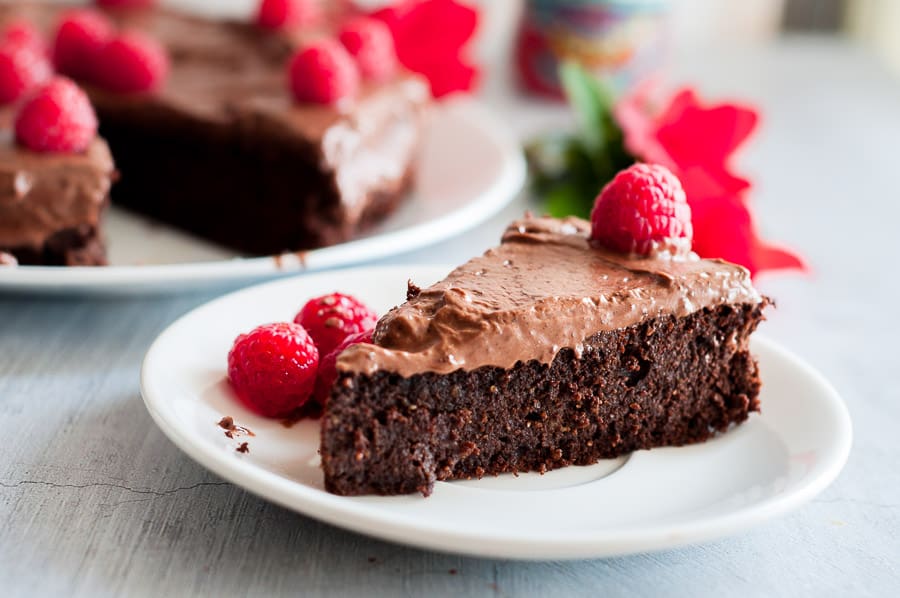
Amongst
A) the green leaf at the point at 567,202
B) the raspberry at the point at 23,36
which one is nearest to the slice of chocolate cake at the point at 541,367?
the green leaf at the point at 567,202

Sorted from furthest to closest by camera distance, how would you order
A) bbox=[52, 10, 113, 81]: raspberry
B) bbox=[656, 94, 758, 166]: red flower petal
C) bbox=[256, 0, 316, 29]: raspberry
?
1. bbox=[256, 0, 316, 29]: raspberry
2. bbox=[52, 10, 113, 81]: raspberry
3. bbox=[656, 94, 758, 166]: red flower petal

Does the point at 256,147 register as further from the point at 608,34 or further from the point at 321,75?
the point at 608,34

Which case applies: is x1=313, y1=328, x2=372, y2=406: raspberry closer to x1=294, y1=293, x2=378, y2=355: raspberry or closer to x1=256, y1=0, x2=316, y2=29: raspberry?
x1=294, y1=293, x2=378, y2=355: raspberry

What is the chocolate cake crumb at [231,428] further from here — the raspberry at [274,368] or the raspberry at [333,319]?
the raspberry at [333,319]

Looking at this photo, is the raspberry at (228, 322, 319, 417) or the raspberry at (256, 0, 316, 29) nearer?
the raspberry at (228, 322, 319, 417)

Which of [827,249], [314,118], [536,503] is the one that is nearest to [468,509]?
[536,503]

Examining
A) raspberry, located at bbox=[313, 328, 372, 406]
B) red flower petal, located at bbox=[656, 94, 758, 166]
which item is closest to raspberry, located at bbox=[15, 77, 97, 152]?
raspberry, located at bbox=[313, 328, 372, 406]

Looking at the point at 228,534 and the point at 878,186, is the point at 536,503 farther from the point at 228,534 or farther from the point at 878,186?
the point at 878,186
